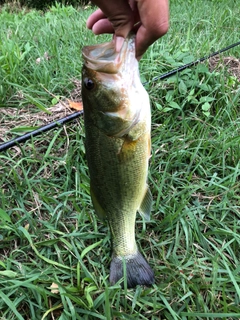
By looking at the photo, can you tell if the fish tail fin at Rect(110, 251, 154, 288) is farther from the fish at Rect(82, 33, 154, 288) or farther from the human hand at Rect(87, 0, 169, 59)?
the human hand at Rect(87, 0, 169, 59)

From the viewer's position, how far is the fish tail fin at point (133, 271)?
1.86 meters

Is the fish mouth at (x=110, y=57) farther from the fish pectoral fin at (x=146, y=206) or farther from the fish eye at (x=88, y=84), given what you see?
the fish pectoral fin at (x=146, y=206)

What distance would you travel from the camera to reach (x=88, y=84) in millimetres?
1595

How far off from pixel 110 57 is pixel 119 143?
0.40 meters

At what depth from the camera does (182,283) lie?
6.24 feet

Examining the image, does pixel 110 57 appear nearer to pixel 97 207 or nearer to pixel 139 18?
pixel 139 18

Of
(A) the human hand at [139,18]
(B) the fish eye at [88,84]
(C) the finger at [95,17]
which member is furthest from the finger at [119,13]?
(C) the finger at [95,17]

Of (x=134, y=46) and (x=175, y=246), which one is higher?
(x=134, y=46)

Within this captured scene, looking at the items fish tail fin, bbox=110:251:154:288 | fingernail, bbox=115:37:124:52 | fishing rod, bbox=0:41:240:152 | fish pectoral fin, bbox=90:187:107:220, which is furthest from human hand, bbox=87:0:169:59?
fishing rod, bbox=0:41:240:152

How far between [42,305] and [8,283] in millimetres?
227

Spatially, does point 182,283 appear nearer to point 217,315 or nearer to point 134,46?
point 217,315

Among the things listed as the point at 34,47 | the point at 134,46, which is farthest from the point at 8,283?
the point at 34,47

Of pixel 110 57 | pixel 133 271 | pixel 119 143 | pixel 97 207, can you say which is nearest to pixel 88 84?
pixel 110 57

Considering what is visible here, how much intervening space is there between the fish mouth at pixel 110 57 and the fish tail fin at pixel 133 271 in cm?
100
